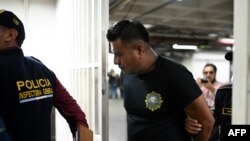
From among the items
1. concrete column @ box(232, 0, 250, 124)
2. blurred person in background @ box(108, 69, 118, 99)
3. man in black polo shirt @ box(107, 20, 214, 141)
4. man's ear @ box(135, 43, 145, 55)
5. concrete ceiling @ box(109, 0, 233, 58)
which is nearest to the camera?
concrete column @ box(232, 0, 250, 124)

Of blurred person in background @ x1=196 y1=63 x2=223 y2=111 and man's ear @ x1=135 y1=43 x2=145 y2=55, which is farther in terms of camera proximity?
blurred person in background @ x1=196 y1=63 x2=223 y2=111

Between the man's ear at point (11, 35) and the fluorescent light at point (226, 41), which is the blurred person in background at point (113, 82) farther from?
the man's ear at point (11, 35)

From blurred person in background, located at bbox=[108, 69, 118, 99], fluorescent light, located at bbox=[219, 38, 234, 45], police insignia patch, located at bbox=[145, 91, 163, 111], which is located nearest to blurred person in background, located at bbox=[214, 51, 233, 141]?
police insignia patch, located at bbox=[145, 91, 163, 111]

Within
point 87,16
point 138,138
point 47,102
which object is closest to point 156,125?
point 138,138

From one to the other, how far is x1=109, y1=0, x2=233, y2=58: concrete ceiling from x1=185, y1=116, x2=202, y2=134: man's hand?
12.6 ft

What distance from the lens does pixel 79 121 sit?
5.09 ft

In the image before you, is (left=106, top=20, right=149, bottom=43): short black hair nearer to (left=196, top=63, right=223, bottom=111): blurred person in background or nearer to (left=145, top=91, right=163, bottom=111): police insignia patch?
(left=145, top=91, right=163, bottom=111): police insignia patch

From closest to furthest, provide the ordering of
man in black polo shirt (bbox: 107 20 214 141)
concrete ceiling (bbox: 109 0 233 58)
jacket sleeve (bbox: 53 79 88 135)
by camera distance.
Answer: man in black polo shirt (bbox: 107 20 214 141) < jacket sleeve (bbox: 53 79 88 135) < concrete ceiling (bbox: 109 0 233 58)

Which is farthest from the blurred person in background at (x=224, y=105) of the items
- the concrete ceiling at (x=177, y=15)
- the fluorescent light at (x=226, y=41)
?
the fluorescent light at (x=226, y=41)

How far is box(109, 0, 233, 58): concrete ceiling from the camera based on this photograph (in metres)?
5.52

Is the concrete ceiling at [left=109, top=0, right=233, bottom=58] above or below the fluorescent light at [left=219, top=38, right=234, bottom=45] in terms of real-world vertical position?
above

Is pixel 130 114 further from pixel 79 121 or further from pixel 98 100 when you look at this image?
pixel 98 100

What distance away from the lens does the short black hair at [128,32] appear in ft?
4.56

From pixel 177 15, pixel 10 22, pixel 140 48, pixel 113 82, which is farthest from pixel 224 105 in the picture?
pixel 113 82
